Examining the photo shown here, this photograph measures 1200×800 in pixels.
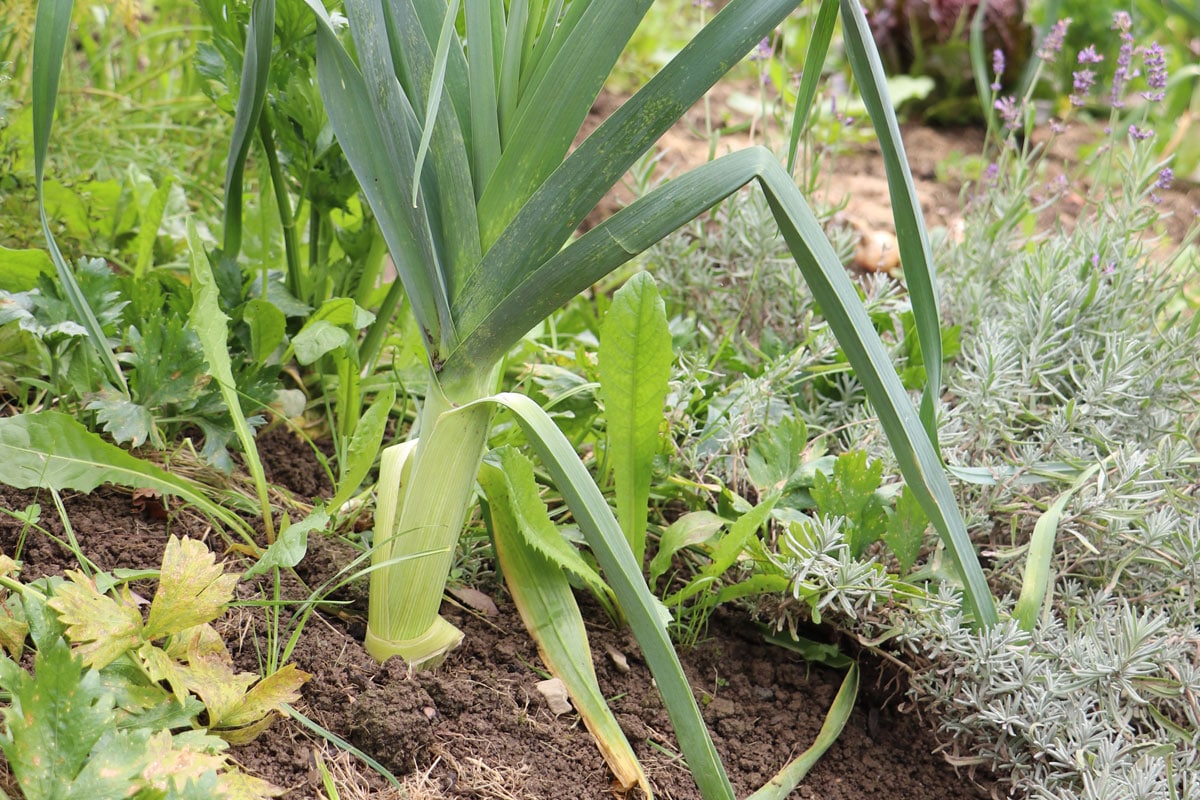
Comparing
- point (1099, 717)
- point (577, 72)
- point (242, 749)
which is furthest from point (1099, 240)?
point (242, 749)

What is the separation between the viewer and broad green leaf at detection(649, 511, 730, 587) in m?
1.51

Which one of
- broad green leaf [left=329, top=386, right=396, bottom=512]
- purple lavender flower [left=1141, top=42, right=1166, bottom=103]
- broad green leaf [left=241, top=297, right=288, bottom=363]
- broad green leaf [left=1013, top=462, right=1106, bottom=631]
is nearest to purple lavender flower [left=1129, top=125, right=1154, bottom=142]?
purple lavender flower [left=1141, top=42, right=1166, bottom=103]

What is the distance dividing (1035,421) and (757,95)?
2.45 meters

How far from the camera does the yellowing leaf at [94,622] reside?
1043 mm

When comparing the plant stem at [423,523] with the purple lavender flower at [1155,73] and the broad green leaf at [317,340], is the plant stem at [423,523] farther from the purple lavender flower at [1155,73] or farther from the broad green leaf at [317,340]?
the purple lavender flower at [1155,73]

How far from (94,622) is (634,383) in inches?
27.3

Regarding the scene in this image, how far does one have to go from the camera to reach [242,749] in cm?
115

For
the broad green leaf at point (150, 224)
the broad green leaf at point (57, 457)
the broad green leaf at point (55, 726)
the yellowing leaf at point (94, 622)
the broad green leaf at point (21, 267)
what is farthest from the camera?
Result: the broad green leaf at point (150, 224)

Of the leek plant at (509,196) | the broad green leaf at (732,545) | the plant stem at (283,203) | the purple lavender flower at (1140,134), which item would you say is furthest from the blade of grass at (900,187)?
the purple lavender flower at (1140,134)

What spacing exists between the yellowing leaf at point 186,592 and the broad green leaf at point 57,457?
25cm

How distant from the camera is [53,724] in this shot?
0.96m

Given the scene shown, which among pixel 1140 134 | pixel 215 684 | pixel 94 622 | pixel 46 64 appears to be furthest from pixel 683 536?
pixel 1140 134

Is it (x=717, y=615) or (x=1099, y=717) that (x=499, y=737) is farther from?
(x=1099, y=717)

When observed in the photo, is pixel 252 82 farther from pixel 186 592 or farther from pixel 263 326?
pixel 186 592
